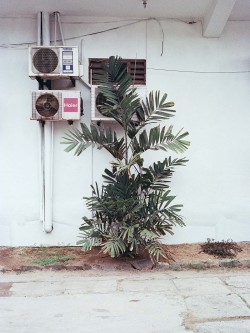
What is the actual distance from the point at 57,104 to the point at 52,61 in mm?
622

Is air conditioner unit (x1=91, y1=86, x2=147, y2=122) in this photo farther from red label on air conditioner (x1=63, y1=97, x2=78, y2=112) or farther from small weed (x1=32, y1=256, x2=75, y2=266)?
small weed (x1=32, y1=256, x2=75, y2=266)

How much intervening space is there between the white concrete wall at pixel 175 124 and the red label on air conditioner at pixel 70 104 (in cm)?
44

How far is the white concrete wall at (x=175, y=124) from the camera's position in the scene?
6.57 m

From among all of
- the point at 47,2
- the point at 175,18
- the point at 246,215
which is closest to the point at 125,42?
the point at 175,18

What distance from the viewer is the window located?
6.58 metres

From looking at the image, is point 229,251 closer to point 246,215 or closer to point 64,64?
point 246,215

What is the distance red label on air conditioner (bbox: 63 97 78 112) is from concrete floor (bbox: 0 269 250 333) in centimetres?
235

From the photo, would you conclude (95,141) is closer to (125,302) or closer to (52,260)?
(52,260)

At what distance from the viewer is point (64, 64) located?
19.9 ft

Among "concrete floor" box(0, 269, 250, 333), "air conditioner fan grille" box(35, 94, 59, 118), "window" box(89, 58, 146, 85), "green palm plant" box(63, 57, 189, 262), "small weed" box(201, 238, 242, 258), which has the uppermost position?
"window" box(89, 58, 146, 85)

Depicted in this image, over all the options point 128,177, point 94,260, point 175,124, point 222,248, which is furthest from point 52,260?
point 175,124

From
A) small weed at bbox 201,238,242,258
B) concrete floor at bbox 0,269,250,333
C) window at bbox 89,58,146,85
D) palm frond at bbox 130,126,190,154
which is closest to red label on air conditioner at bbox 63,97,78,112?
window at bbox 89,58,146,85

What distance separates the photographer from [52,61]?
6059 mm

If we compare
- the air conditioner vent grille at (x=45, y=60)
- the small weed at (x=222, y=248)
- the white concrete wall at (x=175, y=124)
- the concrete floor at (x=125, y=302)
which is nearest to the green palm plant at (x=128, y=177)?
the concrete floor at (x=125, y=302)
